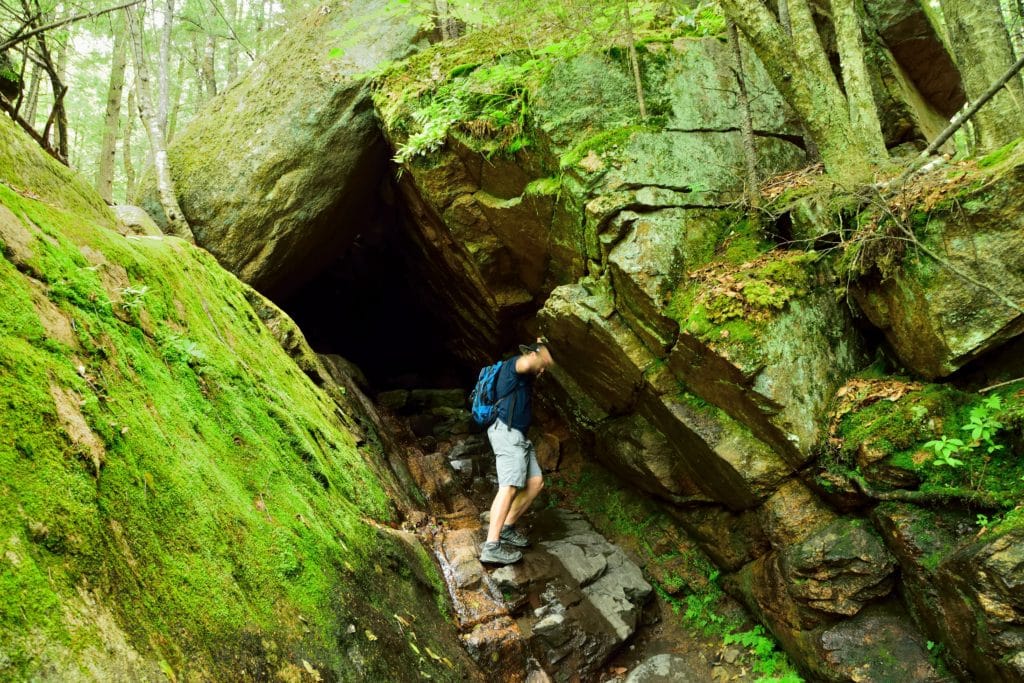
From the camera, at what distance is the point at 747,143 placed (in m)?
7.22

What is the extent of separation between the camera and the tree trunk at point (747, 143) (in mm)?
6969

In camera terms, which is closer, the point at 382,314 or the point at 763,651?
the point at 763,651

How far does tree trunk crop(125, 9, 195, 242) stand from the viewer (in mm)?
10422

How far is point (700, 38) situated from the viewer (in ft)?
26.9

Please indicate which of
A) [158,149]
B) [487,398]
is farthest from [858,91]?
[158,149]

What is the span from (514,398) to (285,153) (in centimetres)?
753

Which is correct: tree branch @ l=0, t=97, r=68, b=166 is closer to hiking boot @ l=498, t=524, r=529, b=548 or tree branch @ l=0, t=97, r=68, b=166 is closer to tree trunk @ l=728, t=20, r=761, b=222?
hiking boot @ l=498, t=524, r=529, b=548

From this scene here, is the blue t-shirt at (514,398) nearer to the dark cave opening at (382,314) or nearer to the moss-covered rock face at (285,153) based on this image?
the moss-covered rock face at (285,153)

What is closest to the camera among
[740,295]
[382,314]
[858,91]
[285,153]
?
[740,295]

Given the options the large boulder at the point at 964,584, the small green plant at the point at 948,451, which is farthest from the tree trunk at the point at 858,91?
the large boulder at the point at 964,584

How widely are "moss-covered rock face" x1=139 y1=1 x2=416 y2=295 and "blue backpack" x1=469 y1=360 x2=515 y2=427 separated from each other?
20.5 feet

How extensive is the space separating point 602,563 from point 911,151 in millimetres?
8143

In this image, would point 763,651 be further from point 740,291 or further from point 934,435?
point 740,291

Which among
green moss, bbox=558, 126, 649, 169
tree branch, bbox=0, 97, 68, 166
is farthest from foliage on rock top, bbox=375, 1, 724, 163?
tree branch, bbox=0, 97, 68, 166
